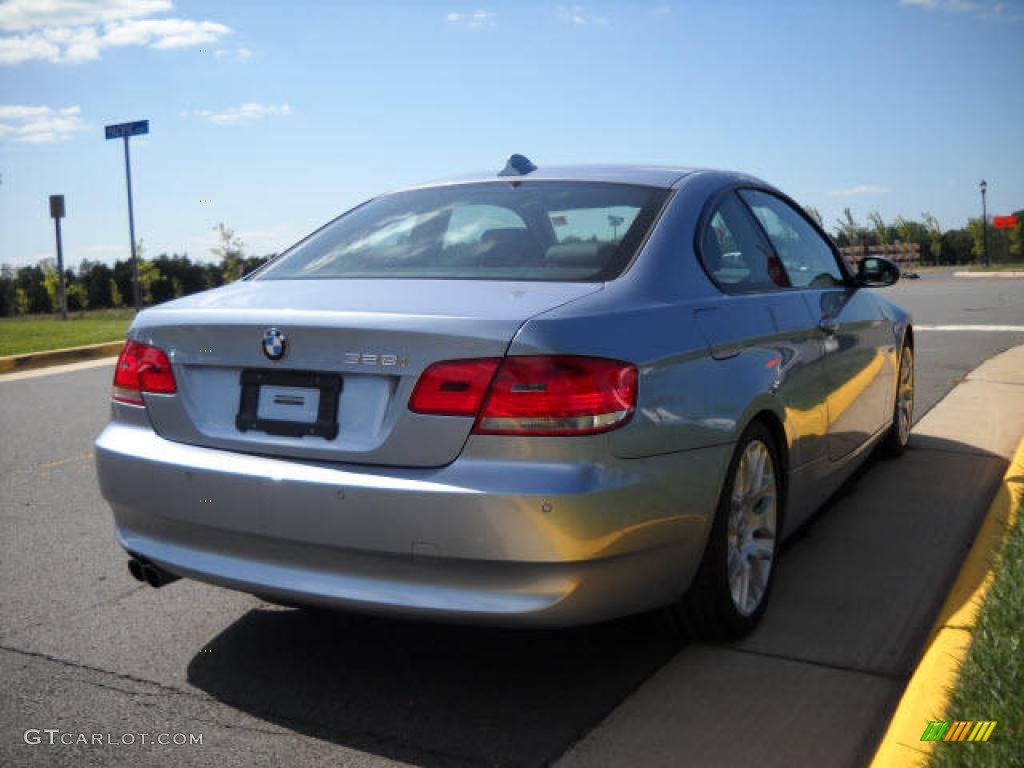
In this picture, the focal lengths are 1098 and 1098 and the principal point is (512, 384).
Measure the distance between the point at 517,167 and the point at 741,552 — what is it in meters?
1.75

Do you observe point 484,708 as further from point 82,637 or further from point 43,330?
point 43,330

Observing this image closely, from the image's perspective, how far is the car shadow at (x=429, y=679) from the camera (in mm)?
3045

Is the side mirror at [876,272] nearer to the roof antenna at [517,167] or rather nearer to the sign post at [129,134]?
the roof antenna at [517,167]

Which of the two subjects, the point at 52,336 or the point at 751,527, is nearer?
the point at 751,527

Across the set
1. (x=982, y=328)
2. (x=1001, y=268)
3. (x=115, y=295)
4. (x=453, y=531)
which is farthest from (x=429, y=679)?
(x=115, y=295)

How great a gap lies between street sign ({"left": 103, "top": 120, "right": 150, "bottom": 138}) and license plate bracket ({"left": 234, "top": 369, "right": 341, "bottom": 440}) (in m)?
20.8

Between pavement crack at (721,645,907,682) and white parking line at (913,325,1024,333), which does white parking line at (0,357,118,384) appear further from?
white parking line at (913,325,1024,333)

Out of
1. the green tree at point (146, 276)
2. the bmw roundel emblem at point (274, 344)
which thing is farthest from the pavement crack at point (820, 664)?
the green tree at point (146, 276)

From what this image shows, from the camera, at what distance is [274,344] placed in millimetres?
3146

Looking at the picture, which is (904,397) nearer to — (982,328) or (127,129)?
(982,328)

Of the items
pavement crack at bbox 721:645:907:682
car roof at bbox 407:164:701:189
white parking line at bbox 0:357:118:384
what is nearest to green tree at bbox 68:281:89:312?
white parking line at bbox 0:357:118:384

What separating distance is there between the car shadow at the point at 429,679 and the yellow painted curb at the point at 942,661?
2.65ft

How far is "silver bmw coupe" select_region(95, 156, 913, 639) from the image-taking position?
2896mm

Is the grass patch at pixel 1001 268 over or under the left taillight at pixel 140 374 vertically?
over
